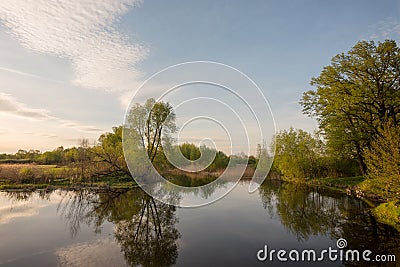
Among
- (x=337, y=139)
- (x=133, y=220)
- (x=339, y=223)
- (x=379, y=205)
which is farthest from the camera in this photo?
(x=337, y=139)

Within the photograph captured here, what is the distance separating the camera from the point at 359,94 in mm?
20078

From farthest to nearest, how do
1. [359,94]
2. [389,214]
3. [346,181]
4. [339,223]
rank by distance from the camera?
[346,181] → [359,94] → [389,214] → [339,223]

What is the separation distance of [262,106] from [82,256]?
7.34 m

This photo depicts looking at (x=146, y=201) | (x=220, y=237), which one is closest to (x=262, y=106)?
(x=220, y=237)

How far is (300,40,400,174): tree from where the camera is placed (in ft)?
65.3

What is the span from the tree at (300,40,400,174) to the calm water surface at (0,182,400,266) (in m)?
8.03

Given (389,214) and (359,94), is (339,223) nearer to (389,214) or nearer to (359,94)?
(389,214)

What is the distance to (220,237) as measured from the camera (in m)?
10.2

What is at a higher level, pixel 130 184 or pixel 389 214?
pixel 130 184

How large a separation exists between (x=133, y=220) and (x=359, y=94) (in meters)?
18.5

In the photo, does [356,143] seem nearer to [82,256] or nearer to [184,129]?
[184,129]

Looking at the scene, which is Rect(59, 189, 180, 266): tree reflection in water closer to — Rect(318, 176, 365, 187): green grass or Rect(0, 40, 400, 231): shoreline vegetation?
Rect(0, 40, 400, 231): shoreline vegetation

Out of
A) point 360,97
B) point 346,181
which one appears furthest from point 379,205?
point 346,181

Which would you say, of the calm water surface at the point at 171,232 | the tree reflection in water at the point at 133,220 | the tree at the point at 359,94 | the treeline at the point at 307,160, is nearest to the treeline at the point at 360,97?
the tree at the point at 359,94
